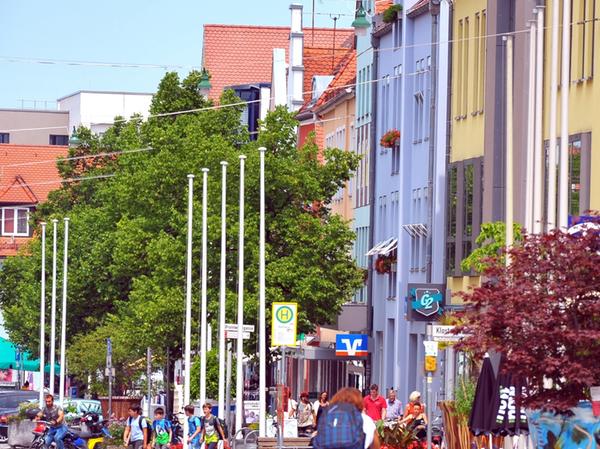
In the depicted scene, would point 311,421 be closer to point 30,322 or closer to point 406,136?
point 406,136

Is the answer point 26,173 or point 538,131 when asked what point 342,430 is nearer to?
point 538,131

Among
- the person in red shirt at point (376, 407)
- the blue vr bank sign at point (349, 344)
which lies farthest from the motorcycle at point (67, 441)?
the blue vr bank sign at point (349, 344)

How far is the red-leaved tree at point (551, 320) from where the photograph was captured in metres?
22.6

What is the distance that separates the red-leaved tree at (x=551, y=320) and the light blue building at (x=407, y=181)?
28260mm

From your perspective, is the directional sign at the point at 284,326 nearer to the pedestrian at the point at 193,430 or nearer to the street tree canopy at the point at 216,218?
the pedestrian at the point at 193,430

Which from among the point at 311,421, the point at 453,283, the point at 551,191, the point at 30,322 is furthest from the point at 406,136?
the point at 551,191

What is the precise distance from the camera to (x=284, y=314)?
35.9 meters

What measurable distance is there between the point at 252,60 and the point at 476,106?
69202mm

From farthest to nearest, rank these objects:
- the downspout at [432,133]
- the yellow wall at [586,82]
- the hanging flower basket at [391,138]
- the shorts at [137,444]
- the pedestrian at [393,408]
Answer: the hanging flower basket at [391,138] < the downspout at [432,133] < the pedestrian at [393,408] < the shorts at [137,444] < the yellow wall at [586,82]

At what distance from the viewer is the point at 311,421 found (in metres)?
49.6

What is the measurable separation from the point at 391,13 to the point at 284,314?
30.5m

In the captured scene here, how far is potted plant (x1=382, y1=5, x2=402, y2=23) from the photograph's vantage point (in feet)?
213

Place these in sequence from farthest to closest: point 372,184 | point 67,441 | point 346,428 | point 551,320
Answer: point 372,184
point 67,441
point 551,320
point 346,428

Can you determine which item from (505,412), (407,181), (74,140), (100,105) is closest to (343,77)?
(74,140)
